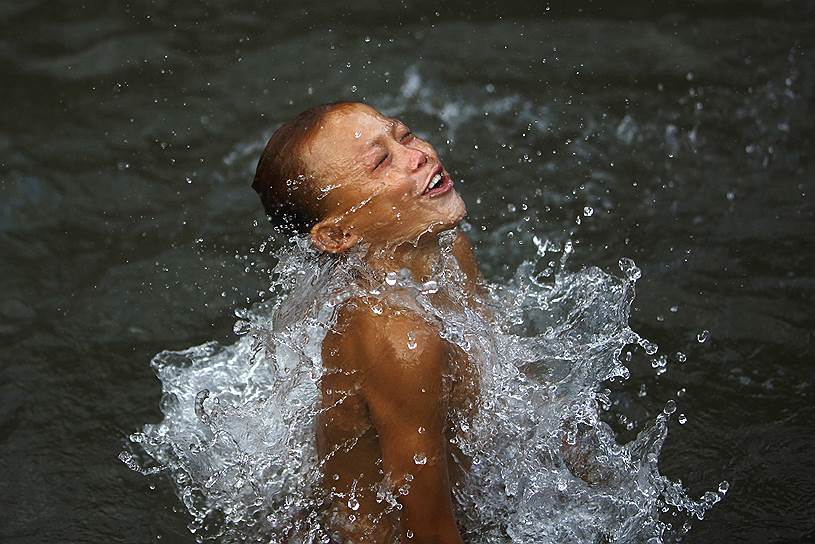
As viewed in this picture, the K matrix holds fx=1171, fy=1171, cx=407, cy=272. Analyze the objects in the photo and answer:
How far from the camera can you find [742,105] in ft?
17.7

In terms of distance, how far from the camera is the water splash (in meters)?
3.50

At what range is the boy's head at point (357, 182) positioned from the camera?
3.30m

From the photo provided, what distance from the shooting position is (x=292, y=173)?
131 inches

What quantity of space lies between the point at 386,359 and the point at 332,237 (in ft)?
1.35

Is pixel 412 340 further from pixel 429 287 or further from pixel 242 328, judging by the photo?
pixel 242 328

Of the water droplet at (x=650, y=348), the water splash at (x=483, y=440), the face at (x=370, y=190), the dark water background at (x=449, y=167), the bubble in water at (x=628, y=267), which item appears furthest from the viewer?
the bubble in water at (x=628, y=267)

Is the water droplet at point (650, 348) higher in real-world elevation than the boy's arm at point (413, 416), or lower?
lower

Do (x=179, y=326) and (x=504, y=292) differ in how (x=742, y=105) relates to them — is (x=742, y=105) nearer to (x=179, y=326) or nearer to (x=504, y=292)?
(x=504, y=292)

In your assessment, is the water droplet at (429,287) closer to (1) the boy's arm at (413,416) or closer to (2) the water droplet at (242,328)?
(1) the boy's arm at (413,416)

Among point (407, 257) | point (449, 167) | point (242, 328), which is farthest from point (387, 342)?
point (449, 167)

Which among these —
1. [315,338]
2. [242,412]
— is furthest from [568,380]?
[242,412]

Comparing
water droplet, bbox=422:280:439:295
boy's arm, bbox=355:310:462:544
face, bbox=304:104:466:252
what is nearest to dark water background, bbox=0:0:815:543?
boy's arm, bbox=355:310:462:544

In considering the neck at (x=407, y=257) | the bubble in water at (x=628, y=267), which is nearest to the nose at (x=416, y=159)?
the neck at (x=407, y=257)

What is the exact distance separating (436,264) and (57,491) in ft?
5.09
